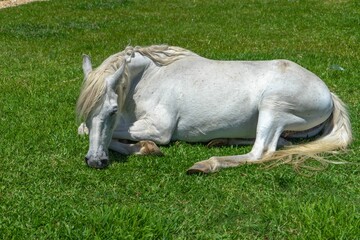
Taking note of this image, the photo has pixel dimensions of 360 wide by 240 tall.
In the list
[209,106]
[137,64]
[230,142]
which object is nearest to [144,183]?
[209,106]

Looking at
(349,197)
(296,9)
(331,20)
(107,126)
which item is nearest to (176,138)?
(107,126)

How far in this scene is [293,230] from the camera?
430cm

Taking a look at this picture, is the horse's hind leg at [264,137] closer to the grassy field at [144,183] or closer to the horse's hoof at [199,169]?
the grassy field at [144,183]

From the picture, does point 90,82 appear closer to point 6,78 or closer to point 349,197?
point 349,197

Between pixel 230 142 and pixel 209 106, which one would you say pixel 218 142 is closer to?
pixel 230 142

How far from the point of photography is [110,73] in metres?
5.84

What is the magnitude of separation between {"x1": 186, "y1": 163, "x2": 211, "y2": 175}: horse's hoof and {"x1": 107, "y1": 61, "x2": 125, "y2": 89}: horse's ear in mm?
1056

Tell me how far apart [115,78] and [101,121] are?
0.43 meters

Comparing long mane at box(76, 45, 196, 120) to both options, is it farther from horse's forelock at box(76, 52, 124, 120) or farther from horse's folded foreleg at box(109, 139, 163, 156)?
horse's folded foreleg at box(109, 139, 163, 156)

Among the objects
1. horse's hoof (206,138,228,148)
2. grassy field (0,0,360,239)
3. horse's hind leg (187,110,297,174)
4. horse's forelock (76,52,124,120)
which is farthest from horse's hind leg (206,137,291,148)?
horse's forelock (76,52,124,120)

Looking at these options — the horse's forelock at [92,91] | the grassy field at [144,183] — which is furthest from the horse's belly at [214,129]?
the horse's forelock at [92,91]

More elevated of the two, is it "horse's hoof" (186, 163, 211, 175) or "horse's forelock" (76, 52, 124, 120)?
"horse's forelock" (76, 52, 124, 120)

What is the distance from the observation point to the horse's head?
5.54m

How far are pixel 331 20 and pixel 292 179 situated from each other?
30.8 ft
